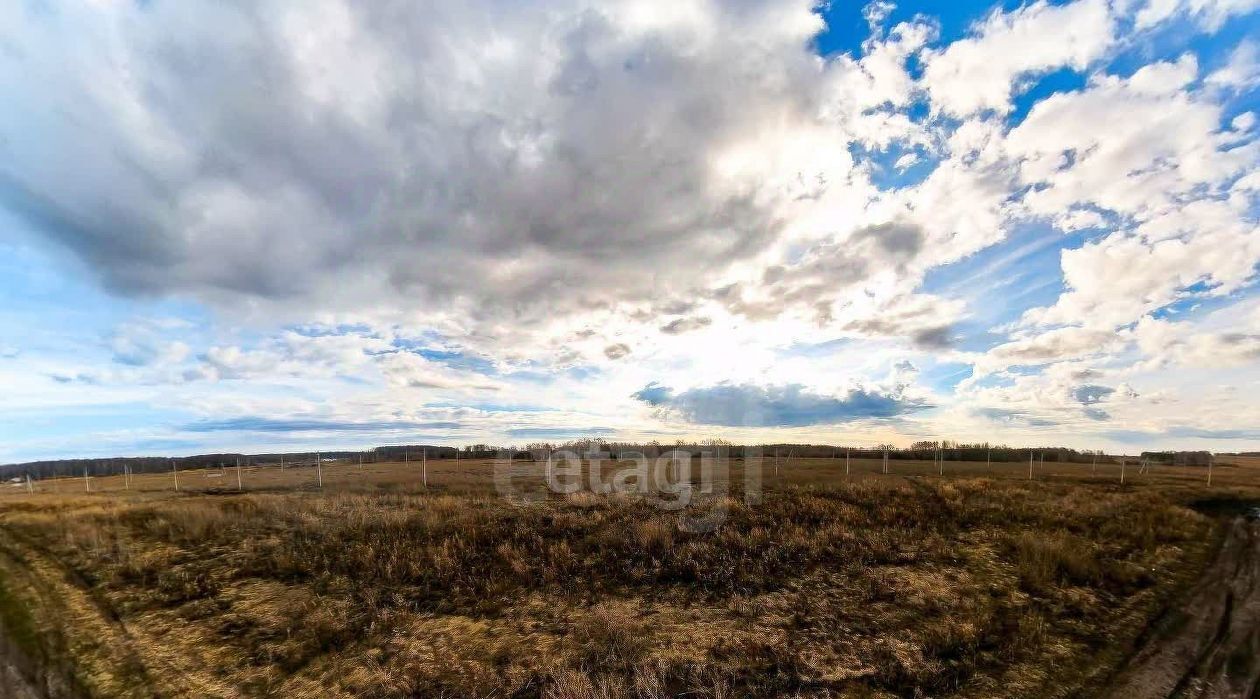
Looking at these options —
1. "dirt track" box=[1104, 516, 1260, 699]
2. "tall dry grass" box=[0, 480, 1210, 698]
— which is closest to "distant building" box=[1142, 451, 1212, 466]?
"tall dry grass" box=[0, 480, 1210, 698]

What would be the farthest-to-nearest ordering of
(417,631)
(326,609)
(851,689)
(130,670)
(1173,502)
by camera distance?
(1173,502) < (326,609) < (417,631) < (130,670) < (851,689)

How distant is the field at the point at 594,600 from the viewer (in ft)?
Result: 28.0

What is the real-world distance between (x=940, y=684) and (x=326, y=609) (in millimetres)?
12118

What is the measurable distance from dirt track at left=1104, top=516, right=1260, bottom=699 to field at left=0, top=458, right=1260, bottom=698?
0.36 meters

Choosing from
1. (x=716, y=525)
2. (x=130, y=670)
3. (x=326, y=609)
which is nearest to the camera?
(x=130, y=670)

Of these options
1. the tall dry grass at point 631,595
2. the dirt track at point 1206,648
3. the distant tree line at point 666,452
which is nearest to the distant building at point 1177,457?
the distant tree line at point 666,452

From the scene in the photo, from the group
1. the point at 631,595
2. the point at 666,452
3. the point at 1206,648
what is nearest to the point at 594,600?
the point at 631,595

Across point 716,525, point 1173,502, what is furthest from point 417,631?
point 1173,502

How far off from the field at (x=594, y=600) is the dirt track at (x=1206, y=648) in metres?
0.36

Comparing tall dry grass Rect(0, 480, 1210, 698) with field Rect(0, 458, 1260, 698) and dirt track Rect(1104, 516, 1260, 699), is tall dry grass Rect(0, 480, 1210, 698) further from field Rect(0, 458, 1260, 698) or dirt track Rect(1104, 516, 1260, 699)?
dirt track Rect(1104, 516, 1260, 699)

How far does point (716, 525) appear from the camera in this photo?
706 inches

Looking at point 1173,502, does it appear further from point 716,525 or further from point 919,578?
point 716,525

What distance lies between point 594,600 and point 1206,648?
11501 millimetres

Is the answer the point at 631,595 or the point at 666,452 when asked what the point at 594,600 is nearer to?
the point at 631,595
